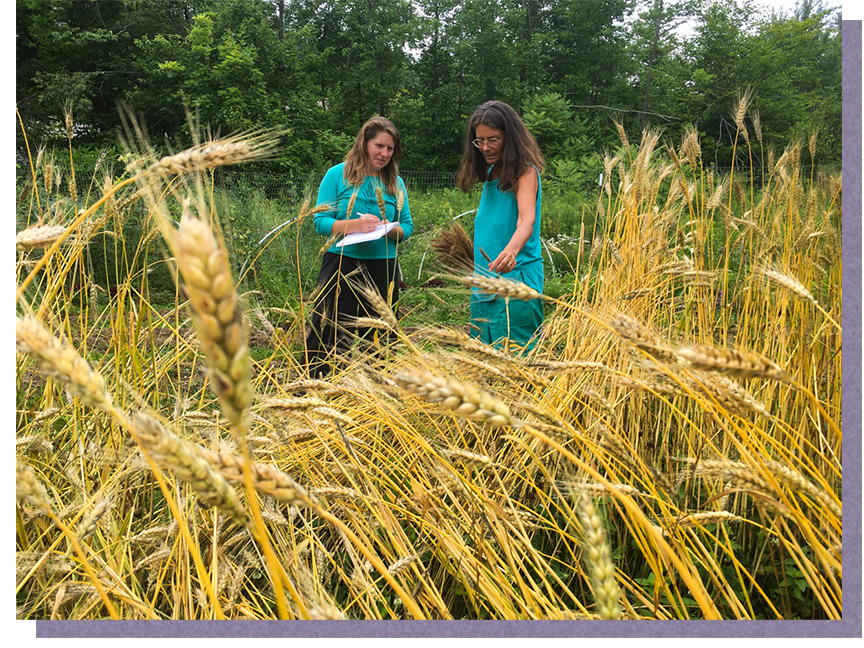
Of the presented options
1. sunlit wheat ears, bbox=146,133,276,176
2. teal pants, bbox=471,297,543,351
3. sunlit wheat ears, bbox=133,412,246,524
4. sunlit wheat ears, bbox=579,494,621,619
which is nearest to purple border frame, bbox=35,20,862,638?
sunlit wheat ears, bbox=579,494,621,619

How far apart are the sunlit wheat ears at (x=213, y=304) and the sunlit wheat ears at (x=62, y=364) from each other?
19 cm

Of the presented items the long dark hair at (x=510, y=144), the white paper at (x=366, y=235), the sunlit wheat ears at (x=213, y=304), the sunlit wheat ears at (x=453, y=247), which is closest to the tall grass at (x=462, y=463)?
the sunlit wheat ears at (x=213, y=304)

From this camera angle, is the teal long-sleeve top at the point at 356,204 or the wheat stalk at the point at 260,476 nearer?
the wheat stalk at the point at 260,476

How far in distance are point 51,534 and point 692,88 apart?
1311 cm

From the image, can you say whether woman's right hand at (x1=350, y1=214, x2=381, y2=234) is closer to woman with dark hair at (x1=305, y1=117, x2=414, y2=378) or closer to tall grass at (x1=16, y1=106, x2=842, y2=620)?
woman with dark hair at (x1=305, y1=117, x2=414, y2=378)

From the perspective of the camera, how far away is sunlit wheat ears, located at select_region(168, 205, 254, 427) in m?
0.36

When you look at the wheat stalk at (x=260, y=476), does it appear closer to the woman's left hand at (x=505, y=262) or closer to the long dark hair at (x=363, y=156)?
the woman's left hand at (x=505, y=262)

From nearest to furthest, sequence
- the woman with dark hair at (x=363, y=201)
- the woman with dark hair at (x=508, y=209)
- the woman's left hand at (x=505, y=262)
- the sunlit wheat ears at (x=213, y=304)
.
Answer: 1. the sunlit wheat ears at (x=213, y=304)
2. the woman's left hand at (x=505, y=262)
3. the woman with dark hair at (x=508, y=209)
4. the woman with dark hair at (x=363, y=201)

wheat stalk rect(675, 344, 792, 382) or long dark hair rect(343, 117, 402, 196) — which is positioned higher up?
long dark hair rect(343, 117, 402, 196)

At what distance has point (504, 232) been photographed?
252 centimetres

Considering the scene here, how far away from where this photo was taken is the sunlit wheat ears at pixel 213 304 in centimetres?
36

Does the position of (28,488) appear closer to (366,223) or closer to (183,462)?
(183,462)

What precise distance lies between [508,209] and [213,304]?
225 cm
